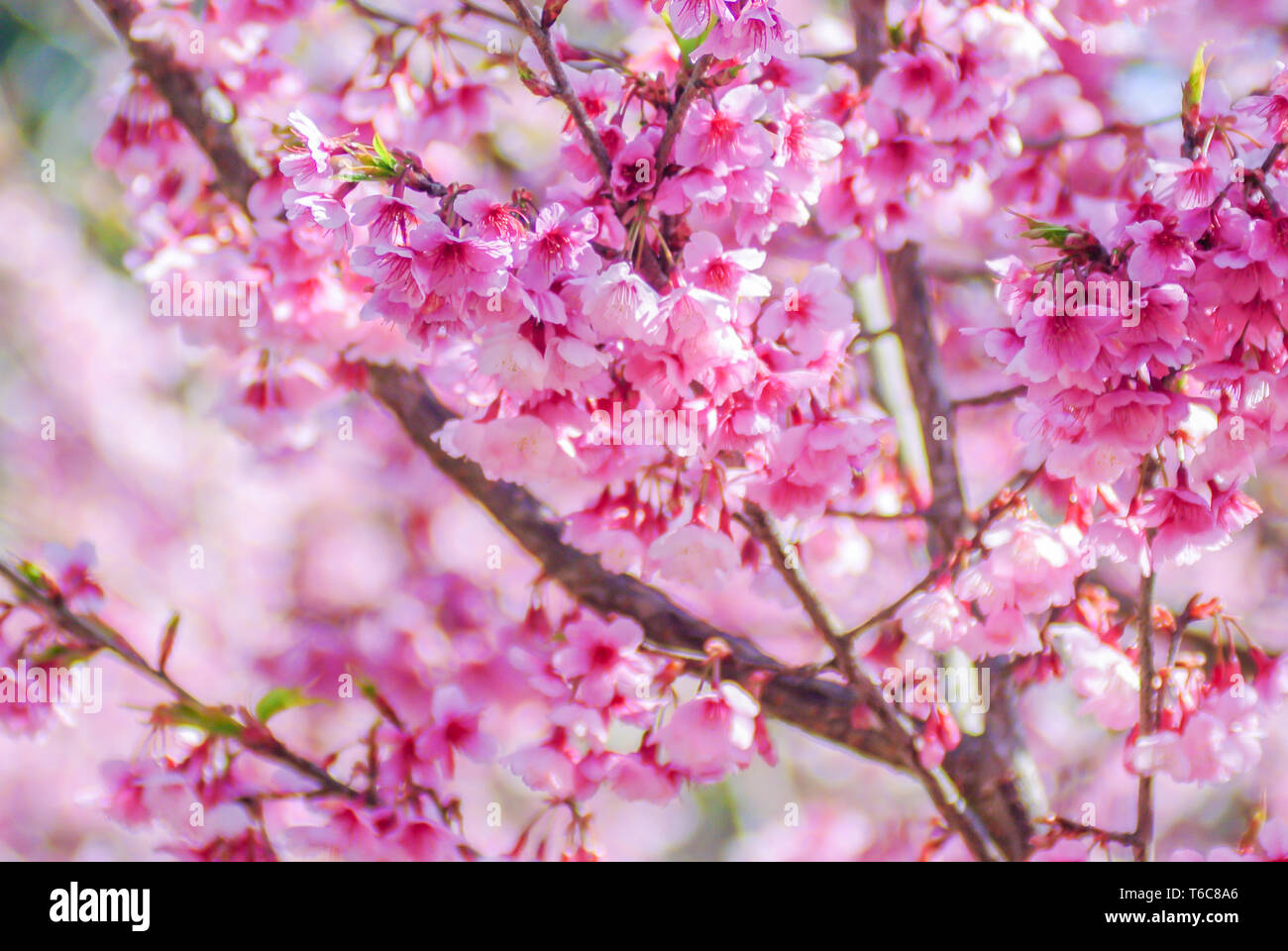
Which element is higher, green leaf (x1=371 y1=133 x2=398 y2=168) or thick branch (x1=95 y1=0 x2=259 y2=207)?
thick branch (x1=95 y1=0 x2=259 y2=207)

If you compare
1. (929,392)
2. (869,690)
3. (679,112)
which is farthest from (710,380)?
(929,392)

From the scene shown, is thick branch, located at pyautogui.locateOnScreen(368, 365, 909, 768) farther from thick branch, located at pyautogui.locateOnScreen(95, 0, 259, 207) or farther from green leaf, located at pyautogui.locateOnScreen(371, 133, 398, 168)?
green leaf, located at pyautogui.locateOnScreen(371, 133, 398, 168)

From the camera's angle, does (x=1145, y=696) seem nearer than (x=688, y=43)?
No

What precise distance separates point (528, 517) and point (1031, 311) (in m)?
0.81

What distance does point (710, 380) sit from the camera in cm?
90

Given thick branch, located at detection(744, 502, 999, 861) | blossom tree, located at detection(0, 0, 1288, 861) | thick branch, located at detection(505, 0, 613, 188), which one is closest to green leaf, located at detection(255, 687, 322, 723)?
blossom tree, located at detection(0, 0, 1288, 861)

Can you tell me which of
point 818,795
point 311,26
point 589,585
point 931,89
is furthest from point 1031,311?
point 818,795

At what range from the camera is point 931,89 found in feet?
4.00

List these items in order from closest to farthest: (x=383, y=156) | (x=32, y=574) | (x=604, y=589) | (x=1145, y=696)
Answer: (x=383, y=156)
(x=1145, y=696)
(x=32, y=574)
(x=604, y=589)

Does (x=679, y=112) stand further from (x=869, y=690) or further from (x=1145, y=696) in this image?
(x=1145, y=696)

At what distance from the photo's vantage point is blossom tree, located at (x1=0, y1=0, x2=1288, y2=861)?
0.87m

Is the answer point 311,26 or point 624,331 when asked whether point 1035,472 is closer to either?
point 624,331

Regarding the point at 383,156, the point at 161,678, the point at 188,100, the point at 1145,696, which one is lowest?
the point at 1145,696
